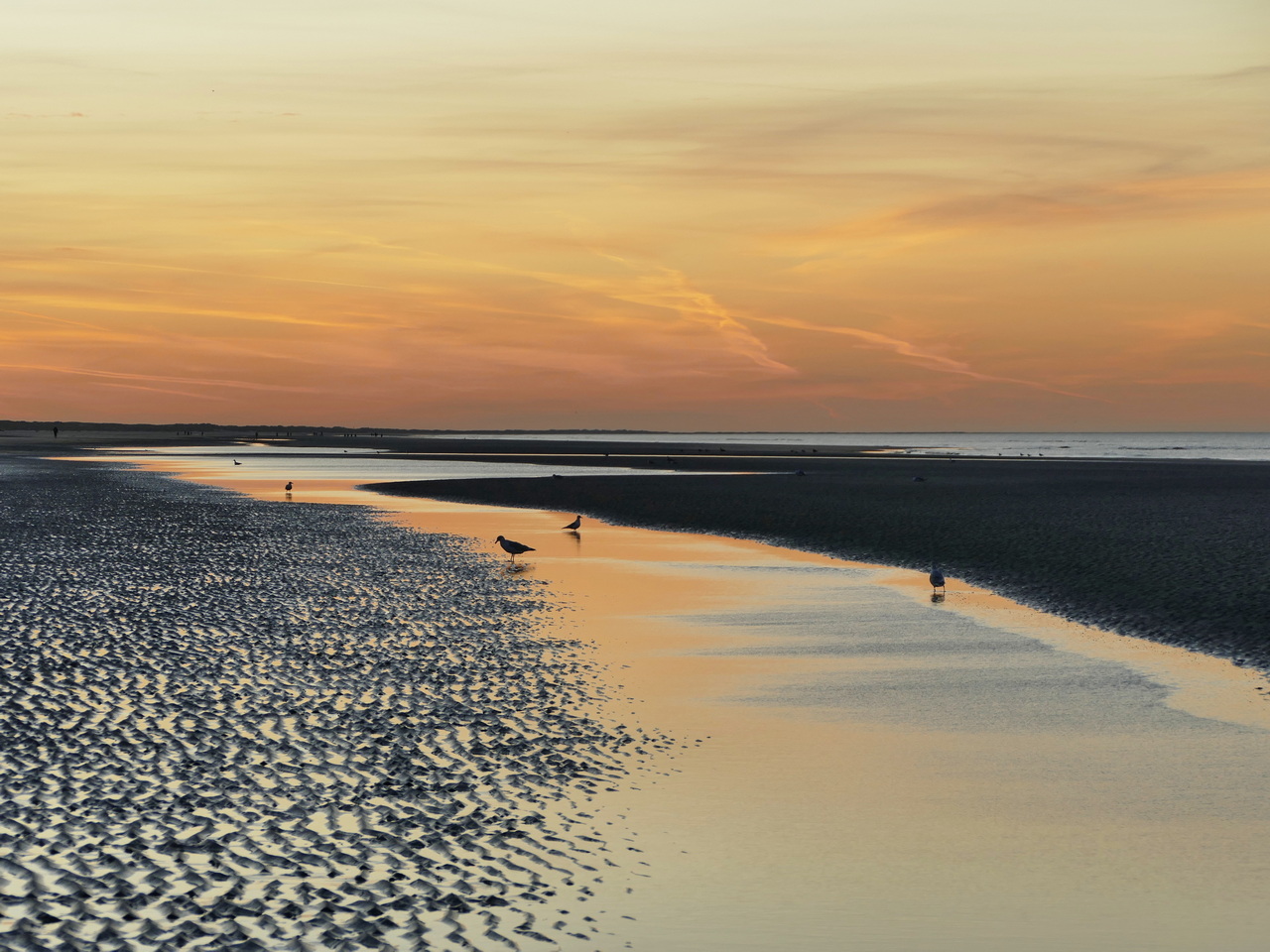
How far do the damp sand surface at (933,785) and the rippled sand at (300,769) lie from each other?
2.76 feet

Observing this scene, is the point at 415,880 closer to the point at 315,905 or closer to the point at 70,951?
the point at 315,905

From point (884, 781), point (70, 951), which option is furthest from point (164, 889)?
point (884, 781)

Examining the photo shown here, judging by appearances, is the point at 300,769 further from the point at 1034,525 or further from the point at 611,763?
the point at 1034,525

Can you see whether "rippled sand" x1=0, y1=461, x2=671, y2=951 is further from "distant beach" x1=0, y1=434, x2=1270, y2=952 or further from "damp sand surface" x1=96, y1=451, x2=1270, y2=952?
"damp sand surface" x1=96, y1=451, x2=1270, y2=952

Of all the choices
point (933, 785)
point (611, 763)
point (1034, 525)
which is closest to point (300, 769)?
point (611, 763)

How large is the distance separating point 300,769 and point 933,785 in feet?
20.7

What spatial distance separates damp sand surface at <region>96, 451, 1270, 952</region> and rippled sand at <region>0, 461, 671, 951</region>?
84cm

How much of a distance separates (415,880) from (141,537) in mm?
31035

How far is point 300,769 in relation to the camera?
12.5 m

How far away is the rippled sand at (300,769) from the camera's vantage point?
863 cm

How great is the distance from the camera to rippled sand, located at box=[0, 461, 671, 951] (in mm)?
8633

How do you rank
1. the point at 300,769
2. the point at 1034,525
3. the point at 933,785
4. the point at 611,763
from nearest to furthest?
1. the point at 933,785
2. the point at 300,769
3. the point at 611,763
4. the point at 1034,525

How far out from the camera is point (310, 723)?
14.4 m

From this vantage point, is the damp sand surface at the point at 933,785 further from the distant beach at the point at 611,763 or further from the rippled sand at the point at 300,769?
the rippled sand at the point at 300,769
